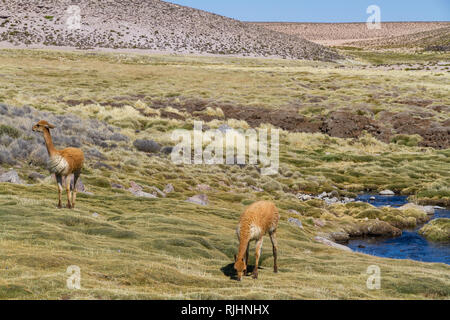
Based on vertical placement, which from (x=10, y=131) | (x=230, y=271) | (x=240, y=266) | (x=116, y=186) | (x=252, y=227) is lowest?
(x=116, y=186)

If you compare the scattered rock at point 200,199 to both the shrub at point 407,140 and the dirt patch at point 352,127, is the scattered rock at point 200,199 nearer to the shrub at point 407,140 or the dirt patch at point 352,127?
the dirt patch at point 352,127

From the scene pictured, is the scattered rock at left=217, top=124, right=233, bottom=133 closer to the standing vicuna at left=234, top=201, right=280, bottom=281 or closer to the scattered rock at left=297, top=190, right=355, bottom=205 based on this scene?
the scattered rock at left=297, top=190, right=355, bottom=205

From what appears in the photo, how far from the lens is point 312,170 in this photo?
134ft

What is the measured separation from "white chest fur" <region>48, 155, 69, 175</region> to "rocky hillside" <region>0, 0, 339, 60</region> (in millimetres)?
120146

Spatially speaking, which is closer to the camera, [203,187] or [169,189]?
[169,189]

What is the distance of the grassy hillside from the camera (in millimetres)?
12297

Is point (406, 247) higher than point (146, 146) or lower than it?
lower

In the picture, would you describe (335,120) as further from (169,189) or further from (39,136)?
(39,136)

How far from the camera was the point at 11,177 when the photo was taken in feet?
78.2

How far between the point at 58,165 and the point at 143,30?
453 feet

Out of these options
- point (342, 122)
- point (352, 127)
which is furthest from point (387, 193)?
point (342, 122)

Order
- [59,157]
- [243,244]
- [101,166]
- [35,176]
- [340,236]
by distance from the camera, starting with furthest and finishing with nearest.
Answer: [101,166] → [340,236] → [35,176] → [59,157] → [243,244]

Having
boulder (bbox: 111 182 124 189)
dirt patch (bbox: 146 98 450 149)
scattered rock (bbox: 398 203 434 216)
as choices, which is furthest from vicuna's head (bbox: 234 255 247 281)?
dirt patch (bbox: 146 98 450 149)

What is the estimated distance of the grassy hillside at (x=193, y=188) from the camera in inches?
484
